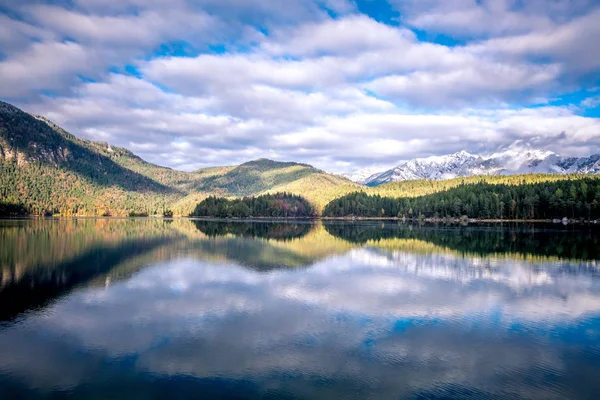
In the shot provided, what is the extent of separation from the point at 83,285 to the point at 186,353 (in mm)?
18027

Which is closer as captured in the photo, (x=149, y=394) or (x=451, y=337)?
(x=149, y=394)

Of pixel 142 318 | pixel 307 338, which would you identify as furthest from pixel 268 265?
pixel 307 338

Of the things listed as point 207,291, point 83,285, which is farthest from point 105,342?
point 83,285

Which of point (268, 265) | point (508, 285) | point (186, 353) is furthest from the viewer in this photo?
point (268, 265)

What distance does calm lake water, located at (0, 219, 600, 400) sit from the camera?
1562 centimetres

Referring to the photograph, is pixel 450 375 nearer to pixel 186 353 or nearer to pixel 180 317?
pixel 186 353

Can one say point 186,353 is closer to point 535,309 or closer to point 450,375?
point 450,375

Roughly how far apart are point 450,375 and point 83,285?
91.2ft

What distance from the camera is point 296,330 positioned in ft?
72.9

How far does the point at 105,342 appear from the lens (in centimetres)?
2009

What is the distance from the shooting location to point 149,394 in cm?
1472

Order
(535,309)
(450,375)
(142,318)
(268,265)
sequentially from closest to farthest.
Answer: (450,375) < (142,318) < (535,309) < (268,265)

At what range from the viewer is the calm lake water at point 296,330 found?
1562 centimetres

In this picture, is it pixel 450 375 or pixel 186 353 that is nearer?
pixel 450 375
